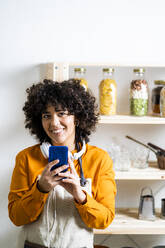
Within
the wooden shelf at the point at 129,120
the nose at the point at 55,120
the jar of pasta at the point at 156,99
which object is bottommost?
the wooden shelf at the point at 129,120

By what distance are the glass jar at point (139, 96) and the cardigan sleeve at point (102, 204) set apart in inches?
21.9

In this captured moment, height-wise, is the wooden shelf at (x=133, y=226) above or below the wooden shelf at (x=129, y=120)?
below

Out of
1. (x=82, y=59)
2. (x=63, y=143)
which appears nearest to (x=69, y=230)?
(x=63, y=143)

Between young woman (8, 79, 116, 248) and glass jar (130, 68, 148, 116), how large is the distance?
1.75 feet

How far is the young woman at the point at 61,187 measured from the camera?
1.24 meters

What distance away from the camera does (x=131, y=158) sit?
2.02 metres

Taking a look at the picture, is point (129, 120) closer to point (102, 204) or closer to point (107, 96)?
point (107, 96)

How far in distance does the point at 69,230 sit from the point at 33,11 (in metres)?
1.32

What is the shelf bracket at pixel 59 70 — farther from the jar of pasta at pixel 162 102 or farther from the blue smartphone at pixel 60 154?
the blue smartphone at pixel 60 154

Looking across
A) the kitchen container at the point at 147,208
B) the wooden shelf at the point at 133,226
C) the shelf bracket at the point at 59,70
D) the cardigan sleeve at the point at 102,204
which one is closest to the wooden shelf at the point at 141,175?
the kitchen container at the point at 147,208

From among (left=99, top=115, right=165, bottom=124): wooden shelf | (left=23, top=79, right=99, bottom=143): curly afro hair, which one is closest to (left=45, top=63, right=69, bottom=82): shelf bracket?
(left=99, top=115, right=165, bottom=124): wooden shelf

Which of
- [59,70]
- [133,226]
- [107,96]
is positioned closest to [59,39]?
[59,70]

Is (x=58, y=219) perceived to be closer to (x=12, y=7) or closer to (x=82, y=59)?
(x=82, y=59)

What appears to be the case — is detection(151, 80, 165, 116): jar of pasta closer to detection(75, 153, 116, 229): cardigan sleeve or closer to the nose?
detection(75, 153, 116, 229): cardigan sleeve
